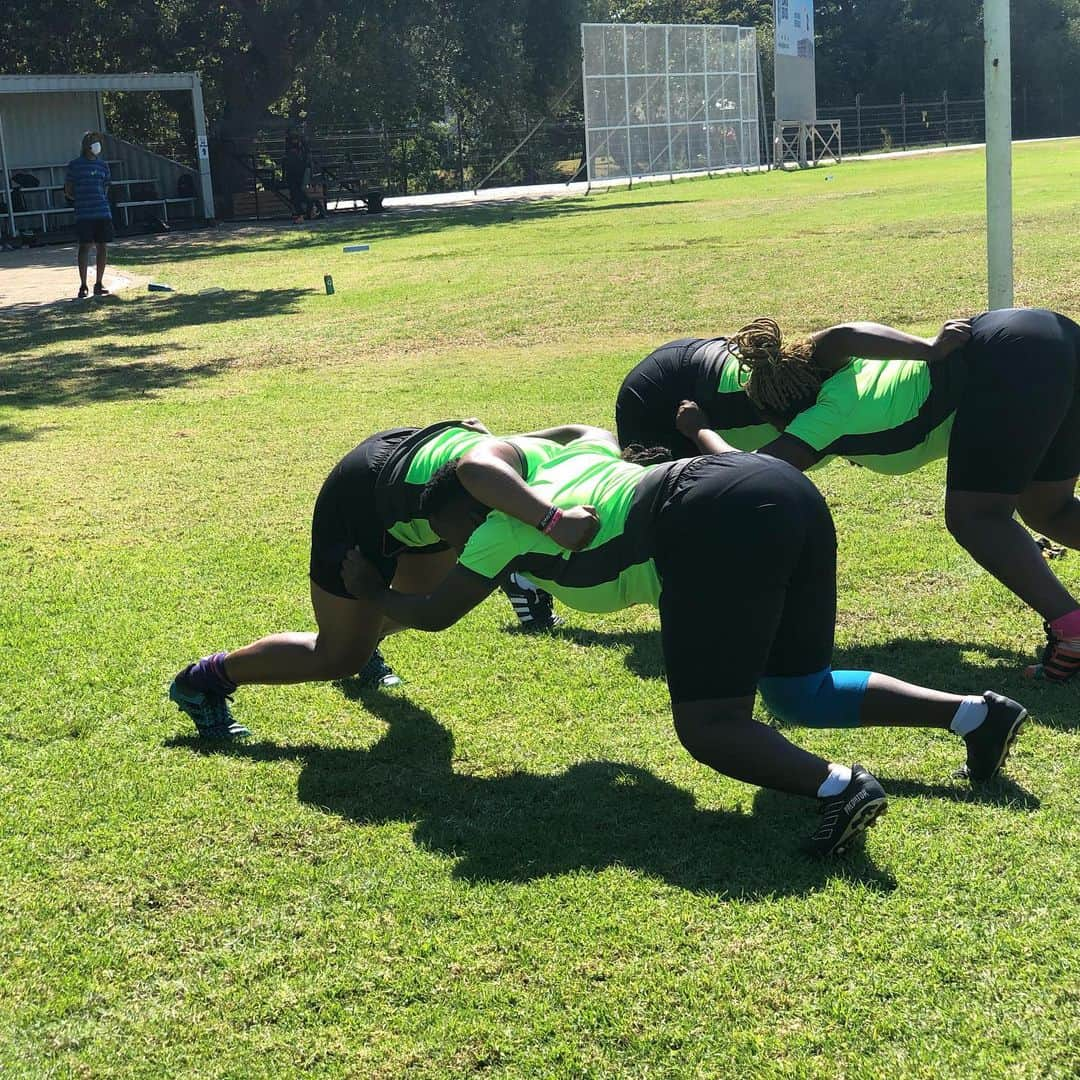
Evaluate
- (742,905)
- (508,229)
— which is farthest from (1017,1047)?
(508,229)

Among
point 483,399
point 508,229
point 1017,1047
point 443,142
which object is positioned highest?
point 443,142

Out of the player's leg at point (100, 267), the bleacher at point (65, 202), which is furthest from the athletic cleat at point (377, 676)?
the bleacher at point (65, 202)

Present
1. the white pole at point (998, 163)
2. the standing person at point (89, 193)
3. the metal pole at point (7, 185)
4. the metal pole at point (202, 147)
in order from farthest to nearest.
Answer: the metal pole at point (202, 147), the metal pole at point (7, 185), the standing person at point (89, 193), the white pole at point (998, 163)

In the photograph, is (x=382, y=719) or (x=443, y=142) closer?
(x=382, y=719)

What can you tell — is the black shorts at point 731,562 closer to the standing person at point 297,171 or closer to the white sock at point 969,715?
the white sock at point 969,715

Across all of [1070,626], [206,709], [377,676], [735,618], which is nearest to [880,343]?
[1070,626]

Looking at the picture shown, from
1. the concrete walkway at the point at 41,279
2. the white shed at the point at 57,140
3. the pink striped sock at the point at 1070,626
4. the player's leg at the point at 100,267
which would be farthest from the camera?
the white shed at the point at 57,140

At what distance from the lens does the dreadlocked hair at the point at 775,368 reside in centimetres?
523

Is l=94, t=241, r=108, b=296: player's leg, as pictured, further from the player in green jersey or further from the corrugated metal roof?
the player in green jersey

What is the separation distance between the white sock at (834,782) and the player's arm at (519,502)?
38.2 inches

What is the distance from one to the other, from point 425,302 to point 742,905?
1441cm

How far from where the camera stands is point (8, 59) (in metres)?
35.8

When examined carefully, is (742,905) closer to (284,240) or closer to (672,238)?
(672,238)

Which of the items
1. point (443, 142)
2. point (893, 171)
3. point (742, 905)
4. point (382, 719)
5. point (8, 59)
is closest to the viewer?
point (742, 905)
